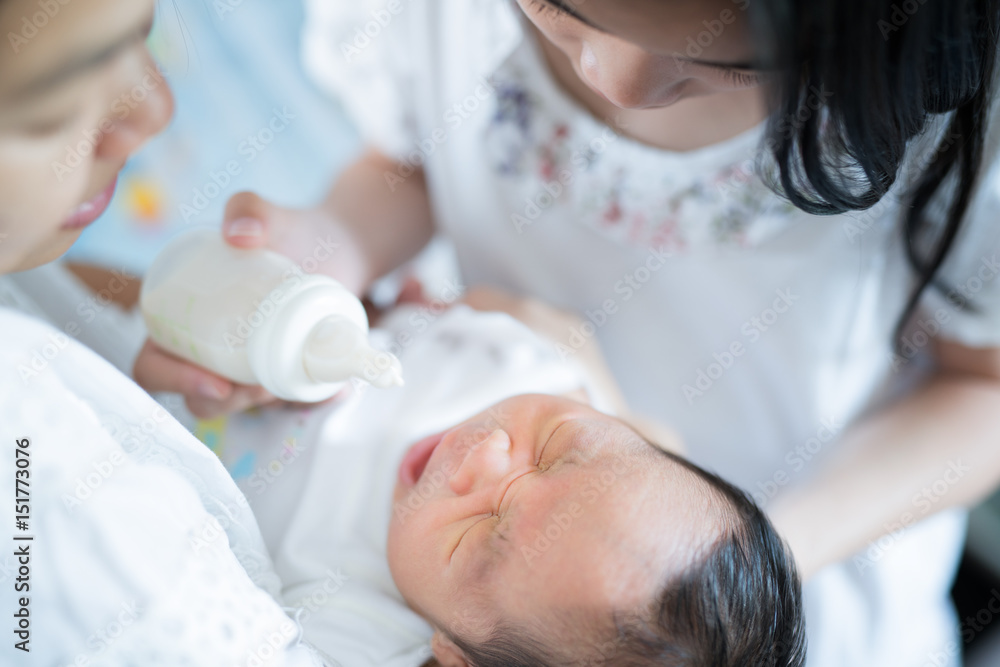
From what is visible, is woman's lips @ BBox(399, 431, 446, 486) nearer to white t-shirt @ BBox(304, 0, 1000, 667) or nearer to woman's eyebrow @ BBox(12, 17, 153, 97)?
white t-shirt @ BBox(304, 0, 1000, 667)

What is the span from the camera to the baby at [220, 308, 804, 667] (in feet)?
2.06

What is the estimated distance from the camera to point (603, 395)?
0.96m

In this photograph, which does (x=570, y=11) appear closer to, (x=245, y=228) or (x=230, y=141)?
(x=245, y=228)

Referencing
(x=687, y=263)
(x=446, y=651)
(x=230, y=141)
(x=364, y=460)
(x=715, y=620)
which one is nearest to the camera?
(x=715, y=620)

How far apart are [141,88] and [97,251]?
1.95ft

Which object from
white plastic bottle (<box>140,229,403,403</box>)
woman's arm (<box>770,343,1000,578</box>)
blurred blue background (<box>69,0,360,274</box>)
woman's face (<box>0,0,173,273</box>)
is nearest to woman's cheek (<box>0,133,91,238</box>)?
woman's face (<box>0,0,173,273</box>)

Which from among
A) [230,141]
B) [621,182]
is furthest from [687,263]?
[230,141]

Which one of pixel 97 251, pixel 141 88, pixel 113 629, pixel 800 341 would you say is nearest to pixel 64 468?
pixel 113 629

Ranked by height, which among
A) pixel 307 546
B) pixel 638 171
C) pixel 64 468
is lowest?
pixel 307 546

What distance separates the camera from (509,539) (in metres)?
0.67

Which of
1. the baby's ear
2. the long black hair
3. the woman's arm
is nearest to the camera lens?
the long black hair

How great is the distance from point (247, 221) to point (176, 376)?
0.52 feet

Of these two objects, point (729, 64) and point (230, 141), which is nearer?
point (729, 64)

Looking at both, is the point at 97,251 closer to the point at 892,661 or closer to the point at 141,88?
the point at 141,88
